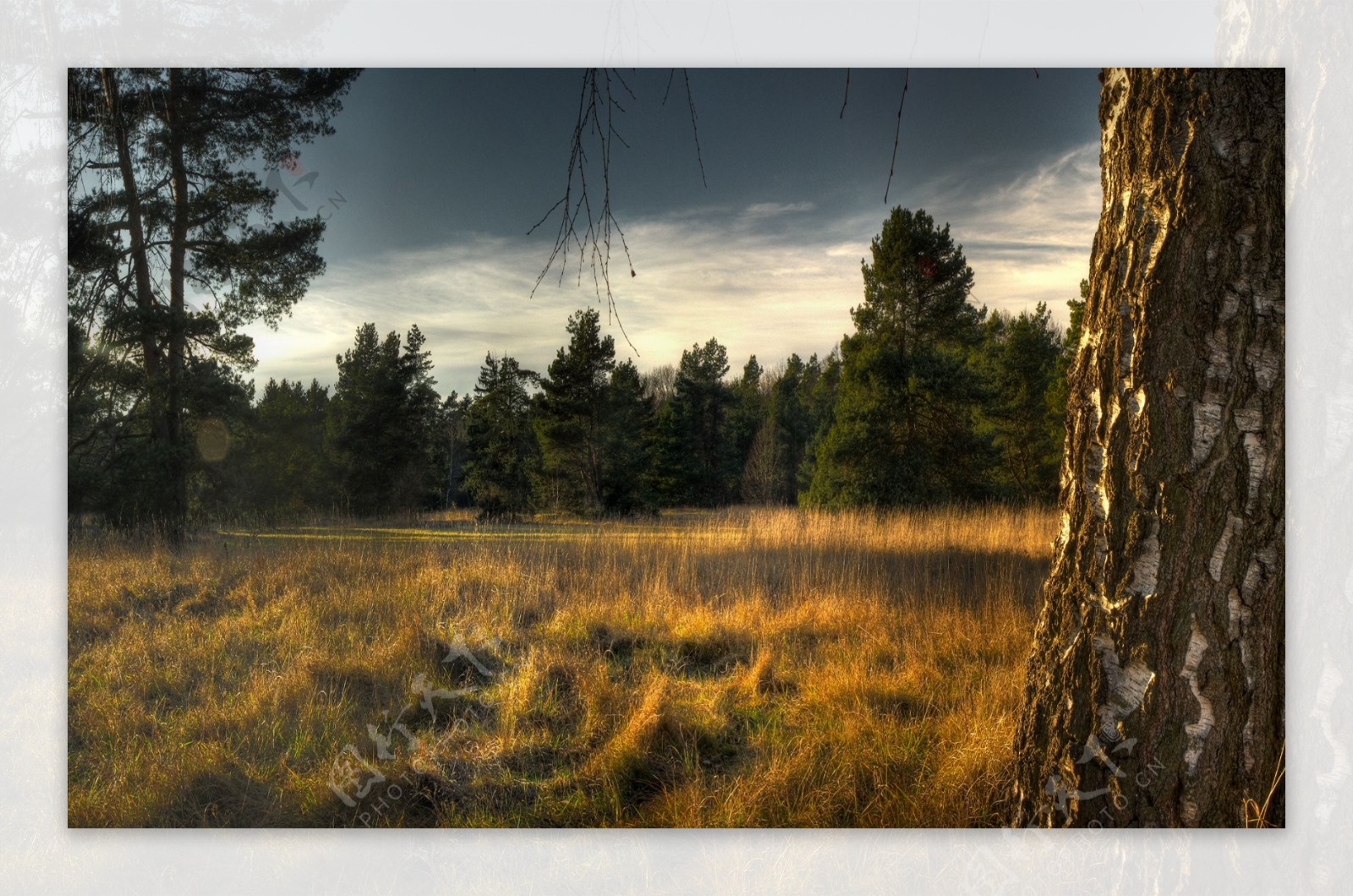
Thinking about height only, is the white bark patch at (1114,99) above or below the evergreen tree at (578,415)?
above

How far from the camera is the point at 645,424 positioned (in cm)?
629

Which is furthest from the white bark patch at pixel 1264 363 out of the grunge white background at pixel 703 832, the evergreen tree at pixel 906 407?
the evergreen tree at pixel 906 407

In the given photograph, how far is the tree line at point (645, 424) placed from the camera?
9.80 ft

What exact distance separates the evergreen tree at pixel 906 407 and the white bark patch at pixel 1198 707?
15.7 ft

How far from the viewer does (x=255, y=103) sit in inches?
100

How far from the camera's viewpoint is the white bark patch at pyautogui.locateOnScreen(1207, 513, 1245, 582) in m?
1.42

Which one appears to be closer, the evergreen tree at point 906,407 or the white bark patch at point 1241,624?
the white bark patch at point 1241,624

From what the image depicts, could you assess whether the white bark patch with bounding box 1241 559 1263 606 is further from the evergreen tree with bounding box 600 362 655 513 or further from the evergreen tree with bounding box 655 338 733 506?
the evergreen tree with bounding box 600 362 655 513

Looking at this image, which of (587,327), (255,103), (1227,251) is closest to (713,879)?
(1227,251)

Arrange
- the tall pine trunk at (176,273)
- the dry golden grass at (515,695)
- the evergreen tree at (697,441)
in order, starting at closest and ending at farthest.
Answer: the dry golden grass at (515,695)
the tall pine trunk at (176,273)
the evergreen tree at (697,441)

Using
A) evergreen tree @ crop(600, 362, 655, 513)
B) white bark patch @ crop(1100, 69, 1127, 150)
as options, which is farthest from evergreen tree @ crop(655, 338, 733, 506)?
white bark patch @ crop(1100, 69, 1127, 150)

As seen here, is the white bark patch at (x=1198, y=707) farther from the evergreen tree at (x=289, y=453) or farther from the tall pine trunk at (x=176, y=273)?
the tall pine trunk at (x=176, y=273)

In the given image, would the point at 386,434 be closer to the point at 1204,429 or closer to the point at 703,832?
the point at 703,832

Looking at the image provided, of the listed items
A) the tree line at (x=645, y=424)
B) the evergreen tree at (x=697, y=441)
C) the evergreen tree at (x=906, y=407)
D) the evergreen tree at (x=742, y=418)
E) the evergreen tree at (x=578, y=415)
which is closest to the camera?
the tree line at (x=645, y=424)
